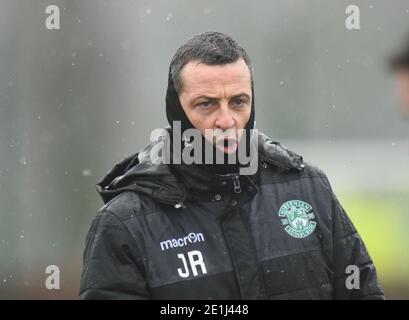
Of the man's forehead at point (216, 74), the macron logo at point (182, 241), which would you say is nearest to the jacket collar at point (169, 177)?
the macron logo at point (182, 241)

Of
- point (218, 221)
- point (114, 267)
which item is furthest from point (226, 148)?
point (114, 267)

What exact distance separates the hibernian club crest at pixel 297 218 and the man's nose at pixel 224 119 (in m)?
0.34

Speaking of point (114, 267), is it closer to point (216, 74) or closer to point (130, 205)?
point (130, 205)

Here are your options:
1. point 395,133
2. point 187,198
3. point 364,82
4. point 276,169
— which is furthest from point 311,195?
point 364,82

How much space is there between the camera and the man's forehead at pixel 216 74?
3457 mm

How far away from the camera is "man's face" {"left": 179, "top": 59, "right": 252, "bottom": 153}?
136 inches

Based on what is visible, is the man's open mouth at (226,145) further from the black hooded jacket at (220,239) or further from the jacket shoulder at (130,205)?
the jacket shoulder at (130,205)

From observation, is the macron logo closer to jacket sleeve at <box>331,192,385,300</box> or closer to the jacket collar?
the jacket collar

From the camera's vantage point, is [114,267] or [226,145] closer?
[114,267]

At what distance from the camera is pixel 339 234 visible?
3.51 metres

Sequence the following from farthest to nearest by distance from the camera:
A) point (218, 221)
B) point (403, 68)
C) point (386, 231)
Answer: point (386, 231) < point (218, 221) < point (403, 68)

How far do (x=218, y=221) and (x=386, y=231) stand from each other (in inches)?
290

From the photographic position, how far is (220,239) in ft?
11.2

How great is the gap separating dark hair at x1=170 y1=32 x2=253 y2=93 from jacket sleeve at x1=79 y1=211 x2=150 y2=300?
567mm
